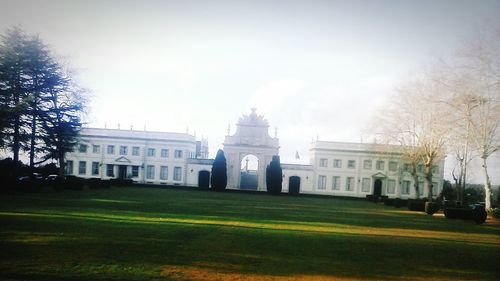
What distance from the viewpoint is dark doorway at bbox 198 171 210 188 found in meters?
51.1

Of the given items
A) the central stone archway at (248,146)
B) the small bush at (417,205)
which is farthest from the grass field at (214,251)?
the central stone archway at (248,146)

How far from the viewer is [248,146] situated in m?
49.8

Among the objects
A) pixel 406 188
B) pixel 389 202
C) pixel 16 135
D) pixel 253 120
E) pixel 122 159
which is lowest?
pixel 389 202

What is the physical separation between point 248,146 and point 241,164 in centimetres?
294

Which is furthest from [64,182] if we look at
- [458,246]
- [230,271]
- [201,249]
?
[458,246]

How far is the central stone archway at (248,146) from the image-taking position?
49625 mm

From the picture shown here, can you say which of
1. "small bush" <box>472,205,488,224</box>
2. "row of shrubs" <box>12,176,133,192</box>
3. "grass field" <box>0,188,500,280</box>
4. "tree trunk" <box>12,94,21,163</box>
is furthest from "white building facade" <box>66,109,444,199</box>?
"grass field" <box>0,188,500,280</box>

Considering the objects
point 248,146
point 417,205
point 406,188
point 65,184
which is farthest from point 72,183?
point 406,188

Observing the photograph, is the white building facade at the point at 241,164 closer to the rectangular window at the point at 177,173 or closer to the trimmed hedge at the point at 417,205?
the rectangular window at the point at 177,173

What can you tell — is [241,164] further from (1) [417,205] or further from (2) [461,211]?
(2) [461,211]

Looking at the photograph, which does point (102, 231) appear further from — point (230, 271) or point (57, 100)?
point (57, 100)

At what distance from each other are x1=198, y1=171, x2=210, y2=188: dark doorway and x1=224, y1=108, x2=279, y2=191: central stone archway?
11.2ft

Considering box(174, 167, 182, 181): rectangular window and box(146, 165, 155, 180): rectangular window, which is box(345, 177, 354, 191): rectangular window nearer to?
box(174, 167, 182, 181): rectangular window

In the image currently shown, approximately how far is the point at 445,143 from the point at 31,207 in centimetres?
2953
